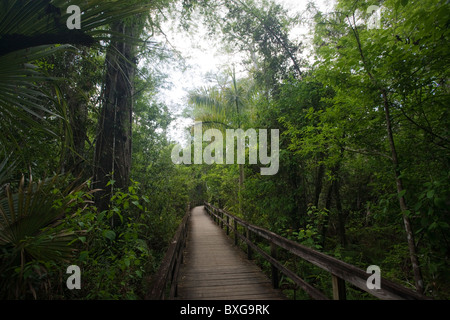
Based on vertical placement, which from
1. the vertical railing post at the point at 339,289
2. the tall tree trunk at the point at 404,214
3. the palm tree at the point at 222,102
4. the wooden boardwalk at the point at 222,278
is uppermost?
the palm tree at the point at 222,102

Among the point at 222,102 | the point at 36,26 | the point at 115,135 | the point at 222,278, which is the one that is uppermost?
the point at 222,102

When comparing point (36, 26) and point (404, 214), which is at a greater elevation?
point (36, 26)

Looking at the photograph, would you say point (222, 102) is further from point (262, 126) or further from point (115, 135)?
point (115, 135)

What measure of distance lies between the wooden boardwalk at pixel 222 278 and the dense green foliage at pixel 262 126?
75cm

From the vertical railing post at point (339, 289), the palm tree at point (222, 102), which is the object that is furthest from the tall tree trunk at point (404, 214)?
the palm tree at point (222, 102)

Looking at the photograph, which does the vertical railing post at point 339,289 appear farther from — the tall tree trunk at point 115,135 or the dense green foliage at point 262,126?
the tall tree trunk at point 115,135

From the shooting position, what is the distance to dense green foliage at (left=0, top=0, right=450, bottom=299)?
5.68ft

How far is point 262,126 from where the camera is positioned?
20.3ft

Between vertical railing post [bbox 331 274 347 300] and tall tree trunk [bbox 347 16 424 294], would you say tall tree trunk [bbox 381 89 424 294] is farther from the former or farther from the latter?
vertical railing post [bbox 331 274 347 300]

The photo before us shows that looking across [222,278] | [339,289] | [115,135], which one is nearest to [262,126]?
[115,135]

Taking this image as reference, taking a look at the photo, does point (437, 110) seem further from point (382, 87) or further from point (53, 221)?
point (53, 221)

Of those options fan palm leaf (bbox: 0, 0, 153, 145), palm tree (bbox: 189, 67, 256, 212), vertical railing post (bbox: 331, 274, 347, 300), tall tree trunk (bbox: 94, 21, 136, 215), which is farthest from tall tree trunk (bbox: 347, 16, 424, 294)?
palm tree (bbox: 189, 67, 256, 212)

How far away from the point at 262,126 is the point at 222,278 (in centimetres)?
408

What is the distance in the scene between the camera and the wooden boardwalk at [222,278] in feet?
10.3
